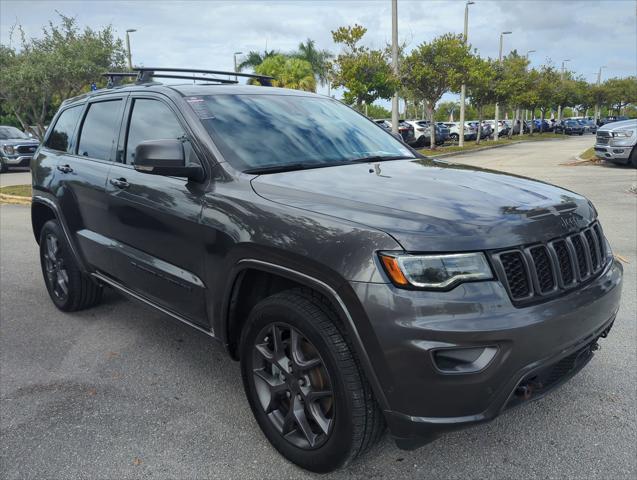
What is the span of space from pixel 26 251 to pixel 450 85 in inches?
783

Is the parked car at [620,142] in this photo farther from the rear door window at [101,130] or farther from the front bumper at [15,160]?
the front bumper at [15,160]

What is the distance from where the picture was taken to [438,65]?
22906 millimetres

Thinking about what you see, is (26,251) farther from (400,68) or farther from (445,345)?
(400,68)

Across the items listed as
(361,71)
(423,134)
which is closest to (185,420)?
(361,71)

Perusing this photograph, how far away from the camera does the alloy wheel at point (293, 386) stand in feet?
7.89

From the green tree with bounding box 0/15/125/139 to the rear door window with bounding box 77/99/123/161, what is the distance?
13.9m

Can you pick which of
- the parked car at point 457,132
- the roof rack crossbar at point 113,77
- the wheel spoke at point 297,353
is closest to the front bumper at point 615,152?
the roof rack crossbar at point 113,77

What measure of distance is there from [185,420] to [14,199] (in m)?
11.2

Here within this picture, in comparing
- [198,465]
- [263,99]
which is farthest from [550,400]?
[263,99]

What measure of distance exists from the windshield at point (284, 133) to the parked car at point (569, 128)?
53222 millimetres

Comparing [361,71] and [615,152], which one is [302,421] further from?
[361,71]

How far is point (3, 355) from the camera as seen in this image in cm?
394

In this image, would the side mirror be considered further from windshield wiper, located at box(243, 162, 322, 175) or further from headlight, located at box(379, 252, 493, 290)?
headlight, located at box(379, 252, 493, 290)

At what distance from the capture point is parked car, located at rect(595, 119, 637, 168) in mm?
15156
